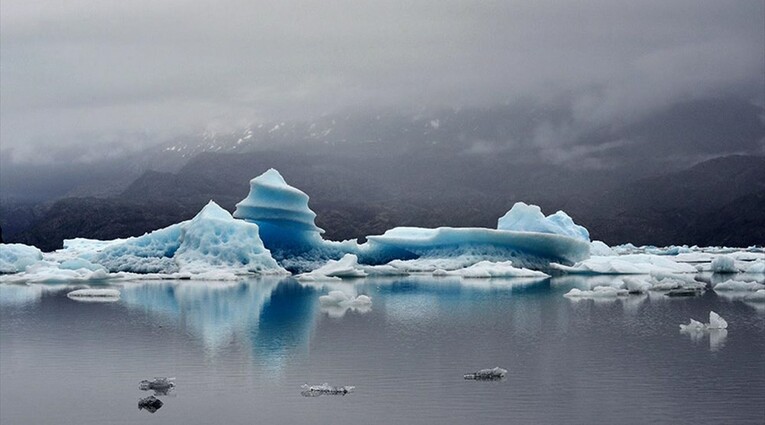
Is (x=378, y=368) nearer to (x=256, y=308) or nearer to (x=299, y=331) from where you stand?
(x=299, y=331)

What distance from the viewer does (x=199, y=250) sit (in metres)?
28.6

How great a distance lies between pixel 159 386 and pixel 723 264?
27745mm

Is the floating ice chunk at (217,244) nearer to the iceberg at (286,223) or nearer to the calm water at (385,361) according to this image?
the iceberg at (286,223)

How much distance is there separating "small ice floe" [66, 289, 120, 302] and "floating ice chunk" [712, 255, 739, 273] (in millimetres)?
21257

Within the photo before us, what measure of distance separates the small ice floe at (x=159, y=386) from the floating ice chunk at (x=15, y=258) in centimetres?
2372

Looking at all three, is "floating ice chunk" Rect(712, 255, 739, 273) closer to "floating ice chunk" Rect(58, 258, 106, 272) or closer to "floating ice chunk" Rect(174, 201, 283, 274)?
"floating ice chunk" Rect(174, 201, 283, 274)

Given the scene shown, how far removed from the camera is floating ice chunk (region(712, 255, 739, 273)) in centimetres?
3359

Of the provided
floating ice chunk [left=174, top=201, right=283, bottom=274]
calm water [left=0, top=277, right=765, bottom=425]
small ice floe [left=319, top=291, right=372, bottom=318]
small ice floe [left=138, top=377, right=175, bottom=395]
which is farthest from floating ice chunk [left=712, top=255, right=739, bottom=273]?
small ice floe [left=138, top=377, right=175, bottom=395]

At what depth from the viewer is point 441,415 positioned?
885 centimetres

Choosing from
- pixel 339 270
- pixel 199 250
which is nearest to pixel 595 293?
pixel 339 270

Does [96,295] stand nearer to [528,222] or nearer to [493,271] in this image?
[493,271]

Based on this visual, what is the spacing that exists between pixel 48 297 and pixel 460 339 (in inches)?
475

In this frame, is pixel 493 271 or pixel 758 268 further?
pixel 758 268

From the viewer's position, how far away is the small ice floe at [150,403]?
927 centimetres
